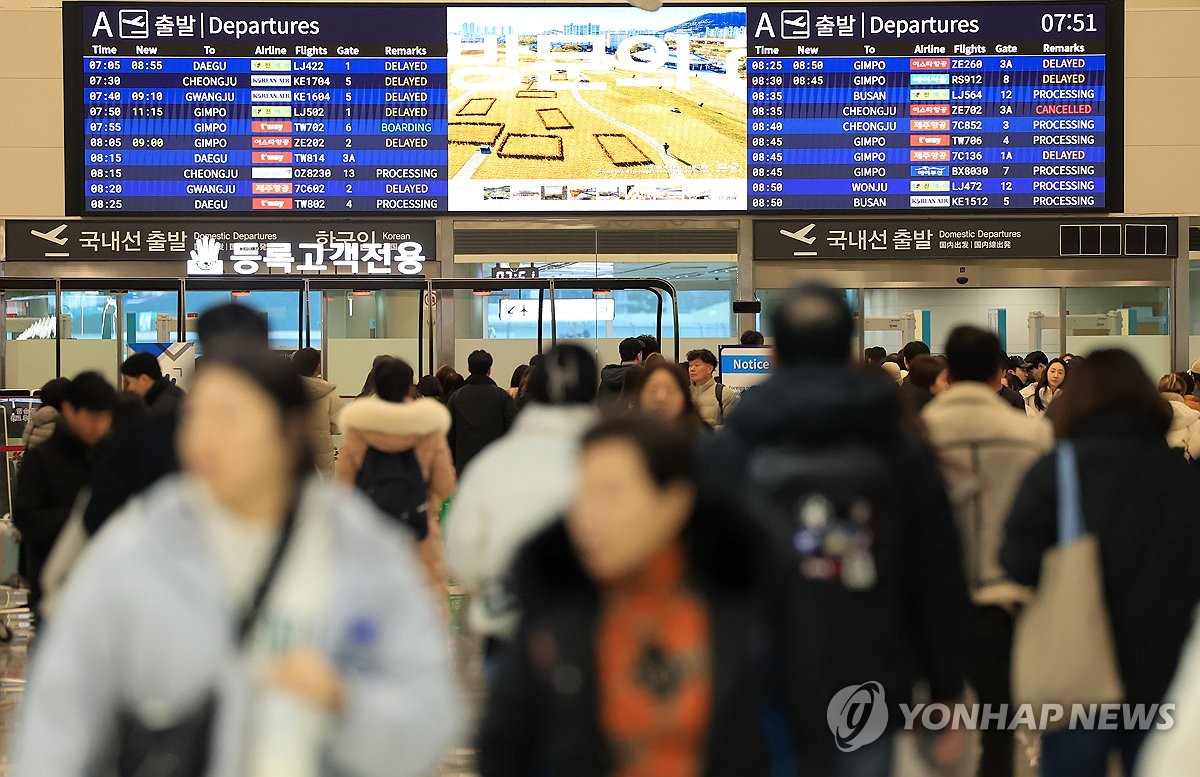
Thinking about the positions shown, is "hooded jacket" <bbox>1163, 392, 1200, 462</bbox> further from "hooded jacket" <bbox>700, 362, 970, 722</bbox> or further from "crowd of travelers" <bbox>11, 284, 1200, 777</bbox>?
"hooded jacket" <bbox>700, 362, 970, 722</bbox>

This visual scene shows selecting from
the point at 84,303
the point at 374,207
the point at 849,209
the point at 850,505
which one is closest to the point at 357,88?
the point at 374,207

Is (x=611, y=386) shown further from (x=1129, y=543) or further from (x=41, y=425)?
(x=1129, y=543)

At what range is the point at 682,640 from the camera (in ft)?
7.58

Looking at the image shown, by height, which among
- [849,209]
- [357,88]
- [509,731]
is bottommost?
[509,731]

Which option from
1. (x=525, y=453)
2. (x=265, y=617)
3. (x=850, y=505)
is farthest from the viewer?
(x=525, y=453)

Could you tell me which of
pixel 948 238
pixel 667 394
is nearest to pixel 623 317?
pixel 948 238

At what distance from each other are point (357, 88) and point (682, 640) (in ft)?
36.8

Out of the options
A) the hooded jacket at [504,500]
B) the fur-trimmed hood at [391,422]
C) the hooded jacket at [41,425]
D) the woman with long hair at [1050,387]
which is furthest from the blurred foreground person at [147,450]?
the woman with long hair at [1050,387]

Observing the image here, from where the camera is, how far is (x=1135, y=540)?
3.44m

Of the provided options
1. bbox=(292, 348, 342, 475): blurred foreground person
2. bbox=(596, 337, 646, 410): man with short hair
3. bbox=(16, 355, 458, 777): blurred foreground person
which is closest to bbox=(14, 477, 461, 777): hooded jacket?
bbox=(16, 355, 458, 777): blurred foreground person

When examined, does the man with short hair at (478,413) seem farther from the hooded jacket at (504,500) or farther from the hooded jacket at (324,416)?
the hooded jacket at (504,500)

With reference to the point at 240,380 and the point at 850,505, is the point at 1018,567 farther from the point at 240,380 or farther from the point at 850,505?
the point at 240,380

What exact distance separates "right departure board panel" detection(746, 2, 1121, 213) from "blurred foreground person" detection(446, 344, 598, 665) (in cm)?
934

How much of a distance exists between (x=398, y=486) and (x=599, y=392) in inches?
91.0
